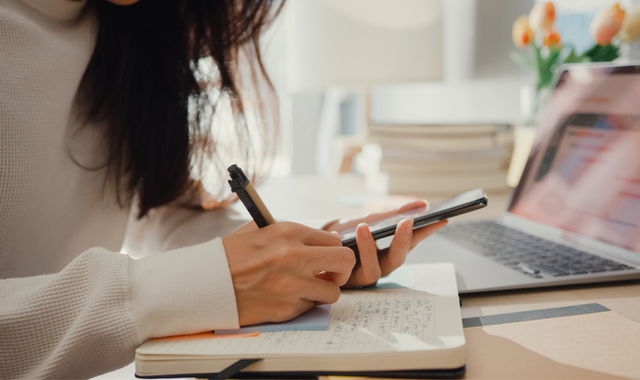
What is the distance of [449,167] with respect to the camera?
1188mm

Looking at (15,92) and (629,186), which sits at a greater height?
(15,92)

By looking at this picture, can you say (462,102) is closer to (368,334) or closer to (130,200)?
(130,200)

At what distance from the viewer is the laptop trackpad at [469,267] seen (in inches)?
20.9

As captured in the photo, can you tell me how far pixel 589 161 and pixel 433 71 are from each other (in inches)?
26.2

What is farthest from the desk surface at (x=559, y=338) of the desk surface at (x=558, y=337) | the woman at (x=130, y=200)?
the woman at (x=130, y=200)

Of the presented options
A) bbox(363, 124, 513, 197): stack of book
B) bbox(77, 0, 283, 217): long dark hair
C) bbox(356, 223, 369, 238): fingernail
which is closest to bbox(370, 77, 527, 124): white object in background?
bbox(363, 124, 513, 197): stack of book

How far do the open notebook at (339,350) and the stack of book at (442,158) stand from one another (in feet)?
2.54

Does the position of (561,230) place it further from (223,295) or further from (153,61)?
(153,61)

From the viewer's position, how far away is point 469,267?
1.99ft

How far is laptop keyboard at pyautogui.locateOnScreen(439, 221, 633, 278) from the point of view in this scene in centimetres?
58

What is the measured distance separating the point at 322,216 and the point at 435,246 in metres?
0.29

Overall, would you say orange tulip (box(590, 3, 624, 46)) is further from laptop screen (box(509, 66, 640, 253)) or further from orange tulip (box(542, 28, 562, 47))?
laptop screen (box(509, 66, 640, 253))

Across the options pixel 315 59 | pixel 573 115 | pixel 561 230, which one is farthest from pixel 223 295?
pixel 315 59

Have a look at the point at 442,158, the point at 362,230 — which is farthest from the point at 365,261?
the point at 442,158
